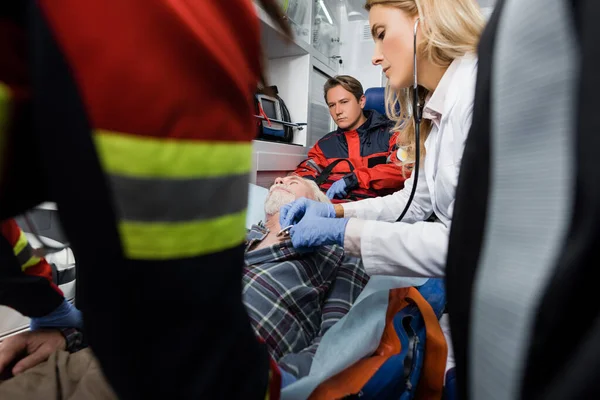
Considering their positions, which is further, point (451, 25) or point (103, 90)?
point (451, 25)

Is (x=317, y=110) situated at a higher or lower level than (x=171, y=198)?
higher

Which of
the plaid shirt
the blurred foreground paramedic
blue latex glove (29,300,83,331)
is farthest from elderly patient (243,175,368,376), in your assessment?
the blurred foreground paramedic

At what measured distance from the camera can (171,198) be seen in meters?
0.23

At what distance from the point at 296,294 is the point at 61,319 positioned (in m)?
0.52

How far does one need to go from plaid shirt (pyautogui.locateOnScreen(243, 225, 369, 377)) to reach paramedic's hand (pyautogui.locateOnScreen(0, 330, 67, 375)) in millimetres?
406

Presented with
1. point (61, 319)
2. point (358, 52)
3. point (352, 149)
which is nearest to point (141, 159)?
point (61, 319)

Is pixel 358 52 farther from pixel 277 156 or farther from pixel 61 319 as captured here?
pixel 61 319

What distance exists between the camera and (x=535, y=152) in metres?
0.23

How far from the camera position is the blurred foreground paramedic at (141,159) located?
0.20m

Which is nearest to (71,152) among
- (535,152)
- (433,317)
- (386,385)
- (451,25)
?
(535,152)

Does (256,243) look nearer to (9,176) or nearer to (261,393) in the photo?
(261,393)

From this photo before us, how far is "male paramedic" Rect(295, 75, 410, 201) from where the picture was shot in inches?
85.8

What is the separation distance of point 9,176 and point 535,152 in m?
0.37

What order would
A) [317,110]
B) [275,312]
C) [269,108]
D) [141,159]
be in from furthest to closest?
1. [317,110]
2. [269,108]
3. [275,312]
4. [141,159]
